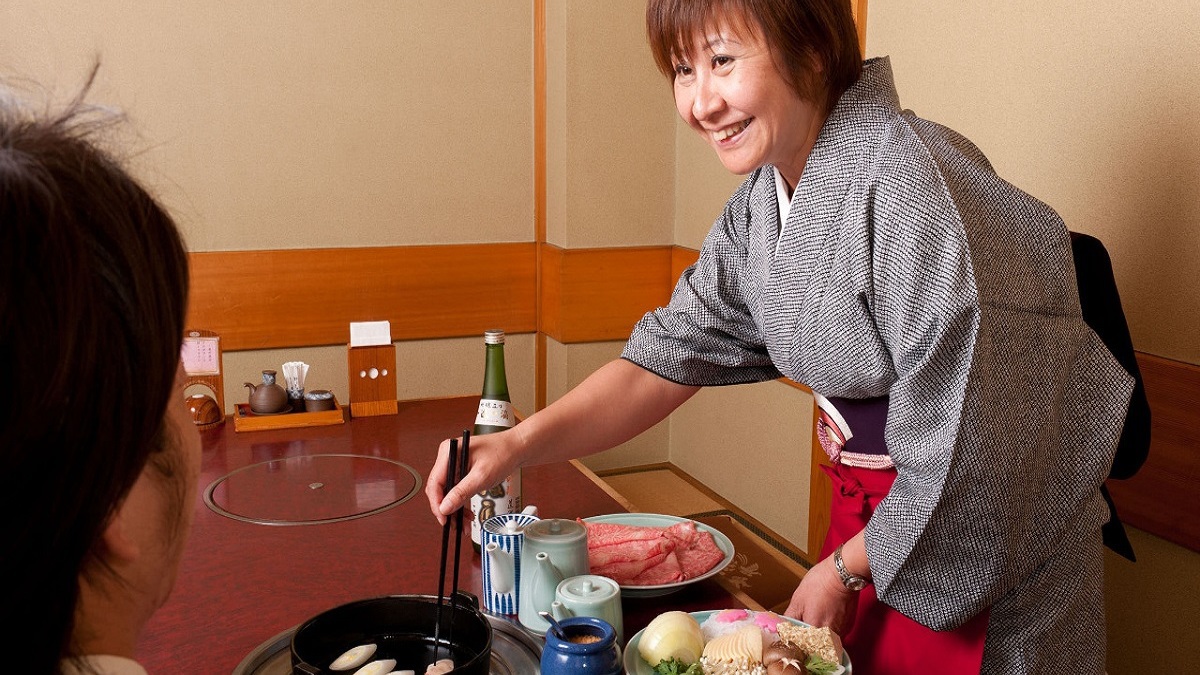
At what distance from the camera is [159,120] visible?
3254mm

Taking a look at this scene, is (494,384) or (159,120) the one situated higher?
(159,120)

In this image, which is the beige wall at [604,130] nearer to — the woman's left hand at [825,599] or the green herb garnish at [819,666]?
the woman's left hand at [825,599]

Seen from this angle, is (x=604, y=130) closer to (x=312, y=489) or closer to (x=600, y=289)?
(x=600, y=289)

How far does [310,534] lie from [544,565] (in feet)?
1.92

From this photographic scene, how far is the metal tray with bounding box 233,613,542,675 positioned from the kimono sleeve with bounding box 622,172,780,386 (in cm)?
64

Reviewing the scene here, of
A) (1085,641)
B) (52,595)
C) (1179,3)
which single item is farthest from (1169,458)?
(52,595)

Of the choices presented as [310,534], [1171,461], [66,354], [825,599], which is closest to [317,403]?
[310,534]

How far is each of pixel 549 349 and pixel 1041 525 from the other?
264cm

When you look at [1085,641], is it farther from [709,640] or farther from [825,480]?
[825,480]

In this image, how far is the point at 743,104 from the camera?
146 centimetres

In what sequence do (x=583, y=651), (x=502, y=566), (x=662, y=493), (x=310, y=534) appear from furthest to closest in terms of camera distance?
(x=662, y=493) < (x=310, y=534) < (x=502, y=566) < (x=583, y=651)

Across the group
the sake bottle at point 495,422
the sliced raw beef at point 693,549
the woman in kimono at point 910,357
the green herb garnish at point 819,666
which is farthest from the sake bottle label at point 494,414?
the green herb garnish at point 819,666

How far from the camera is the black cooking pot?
1.13 metres

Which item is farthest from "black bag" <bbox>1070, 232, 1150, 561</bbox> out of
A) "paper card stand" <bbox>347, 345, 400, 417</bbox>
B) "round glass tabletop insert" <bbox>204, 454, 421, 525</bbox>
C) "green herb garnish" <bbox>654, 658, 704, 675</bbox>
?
"paper card stand" <bbox>347, 345, 400, 417</bbox>
